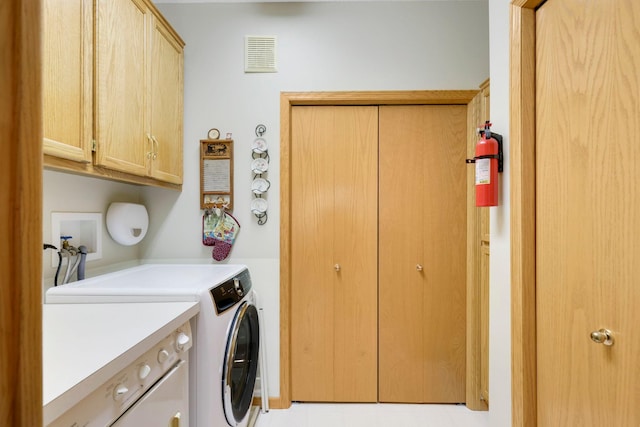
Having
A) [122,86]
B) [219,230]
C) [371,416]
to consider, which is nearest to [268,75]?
[122,86]

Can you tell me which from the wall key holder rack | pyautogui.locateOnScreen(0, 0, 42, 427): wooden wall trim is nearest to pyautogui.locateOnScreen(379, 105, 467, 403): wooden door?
the wall key holder rack

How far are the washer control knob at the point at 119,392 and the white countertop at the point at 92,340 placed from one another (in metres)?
0.06

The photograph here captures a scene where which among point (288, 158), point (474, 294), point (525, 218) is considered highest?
point (288, 158)

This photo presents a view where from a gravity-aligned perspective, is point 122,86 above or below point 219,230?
above

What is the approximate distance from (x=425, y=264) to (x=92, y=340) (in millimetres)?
1850

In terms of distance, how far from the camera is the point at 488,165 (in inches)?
49.4

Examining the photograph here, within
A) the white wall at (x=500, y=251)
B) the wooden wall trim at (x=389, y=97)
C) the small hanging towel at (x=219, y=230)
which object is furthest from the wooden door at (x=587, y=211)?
the small hanging towel at (x=219, y=230)

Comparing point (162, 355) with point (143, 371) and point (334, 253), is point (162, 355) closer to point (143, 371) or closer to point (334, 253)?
point (143, 371)

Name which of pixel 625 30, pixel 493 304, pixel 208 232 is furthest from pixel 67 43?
pixel 493 304

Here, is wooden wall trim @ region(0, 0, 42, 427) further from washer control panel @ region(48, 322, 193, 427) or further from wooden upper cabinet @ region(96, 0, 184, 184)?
wooden upper cabinet @ region(96, 0, 184, 184)

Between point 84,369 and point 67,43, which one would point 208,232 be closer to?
point 67,43

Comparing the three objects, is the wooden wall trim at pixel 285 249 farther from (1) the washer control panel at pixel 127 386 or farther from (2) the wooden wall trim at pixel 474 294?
(2) the wooden wall trim at pixel 474 294

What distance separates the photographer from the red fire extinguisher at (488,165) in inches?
49.3

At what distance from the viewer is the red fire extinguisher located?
49.3 inches
